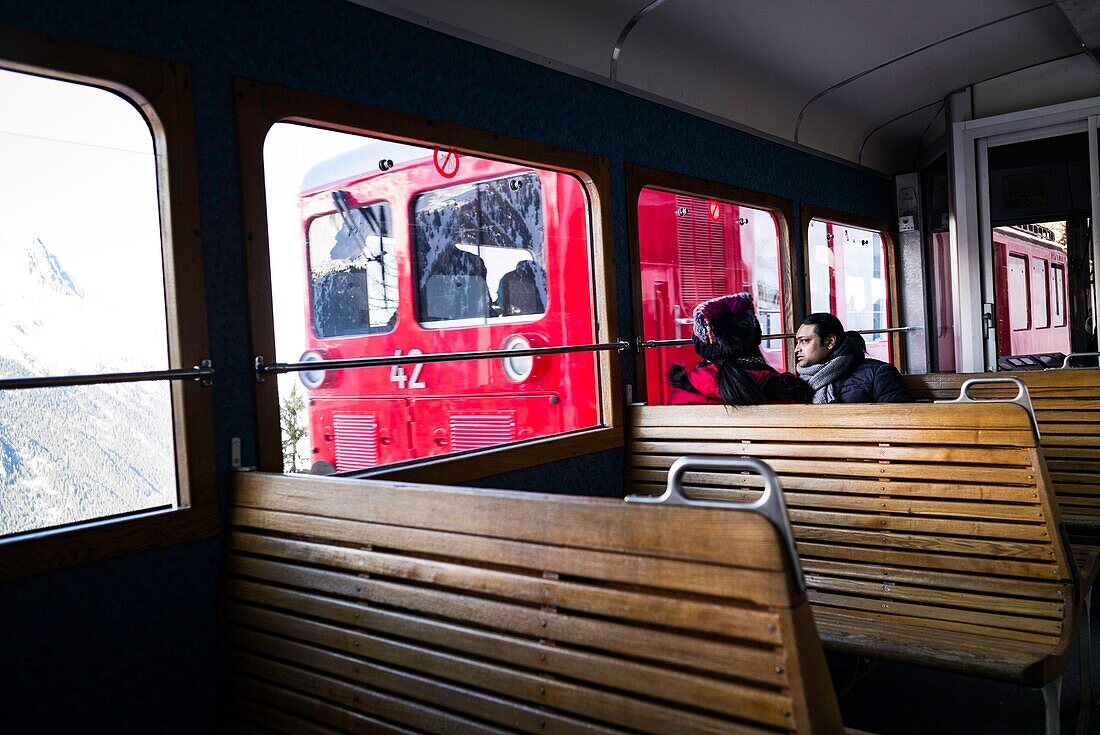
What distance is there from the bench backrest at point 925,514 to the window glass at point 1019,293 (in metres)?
4.21

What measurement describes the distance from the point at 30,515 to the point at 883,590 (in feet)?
7.75

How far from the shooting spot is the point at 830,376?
376cm

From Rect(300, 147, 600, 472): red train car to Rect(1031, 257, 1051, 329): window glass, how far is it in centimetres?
382

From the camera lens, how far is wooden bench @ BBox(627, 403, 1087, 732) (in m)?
2.39

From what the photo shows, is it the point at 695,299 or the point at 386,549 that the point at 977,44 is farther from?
the point at 386,549

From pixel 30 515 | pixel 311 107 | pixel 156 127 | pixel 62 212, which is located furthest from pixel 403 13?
pixel 30 515

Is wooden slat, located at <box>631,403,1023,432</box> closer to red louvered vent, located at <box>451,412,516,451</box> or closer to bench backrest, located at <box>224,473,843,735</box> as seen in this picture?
red louvered vent, located at <box>451,412,516,451</box>

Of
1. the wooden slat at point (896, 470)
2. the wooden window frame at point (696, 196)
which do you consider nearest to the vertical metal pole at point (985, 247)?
the wooden window frame at point (696, 196)

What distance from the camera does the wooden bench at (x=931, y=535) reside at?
2391 millimetres

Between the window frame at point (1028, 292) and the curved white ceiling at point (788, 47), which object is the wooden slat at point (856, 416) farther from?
the window frame at point (1028, 292)

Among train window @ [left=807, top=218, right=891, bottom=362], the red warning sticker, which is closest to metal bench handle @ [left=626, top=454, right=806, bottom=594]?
the red warning sticker

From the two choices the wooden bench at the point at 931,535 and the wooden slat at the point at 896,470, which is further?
the wooden slat at the point at 896,470

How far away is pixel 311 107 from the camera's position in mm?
2799

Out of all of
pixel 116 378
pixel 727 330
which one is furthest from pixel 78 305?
pixel 727 330
